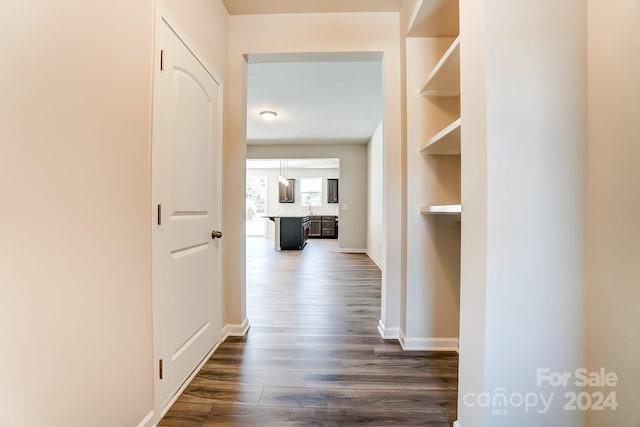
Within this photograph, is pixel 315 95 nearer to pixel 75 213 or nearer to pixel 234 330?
pixel 234 330

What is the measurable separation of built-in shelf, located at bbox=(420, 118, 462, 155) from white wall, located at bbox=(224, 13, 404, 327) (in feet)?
0.95

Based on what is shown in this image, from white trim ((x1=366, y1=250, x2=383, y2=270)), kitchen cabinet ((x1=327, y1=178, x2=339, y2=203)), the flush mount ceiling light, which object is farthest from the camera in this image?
kitchen cabinet ((x1=327, y1=178, x2=339, y2=203))

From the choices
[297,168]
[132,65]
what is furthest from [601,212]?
[297,168]

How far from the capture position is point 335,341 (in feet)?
7.18

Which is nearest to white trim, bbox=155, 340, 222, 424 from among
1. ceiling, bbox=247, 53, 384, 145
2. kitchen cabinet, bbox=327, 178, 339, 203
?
ceiling, bbox=247, 53, 384, 145

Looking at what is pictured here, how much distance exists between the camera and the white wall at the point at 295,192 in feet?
35.4

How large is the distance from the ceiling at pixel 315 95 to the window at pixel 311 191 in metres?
4.54

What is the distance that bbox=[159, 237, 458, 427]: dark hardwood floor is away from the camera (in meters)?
1.39

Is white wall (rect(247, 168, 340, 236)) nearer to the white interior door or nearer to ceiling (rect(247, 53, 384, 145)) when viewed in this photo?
ceiling (rect(247, 53, 384, 145))

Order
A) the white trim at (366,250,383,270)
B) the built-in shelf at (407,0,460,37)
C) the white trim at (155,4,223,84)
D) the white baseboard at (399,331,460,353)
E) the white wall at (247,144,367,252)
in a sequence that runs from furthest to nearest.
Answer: the white wall at (247,144,367,252)
the white trim at (366,250,383,270)
the white baseboard at (399,331,460,353)
the built-in shelf at (407,0,460,37)
the white trim at (155,4,223,84)

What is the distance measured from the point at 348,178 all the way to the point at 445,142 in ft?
16.7

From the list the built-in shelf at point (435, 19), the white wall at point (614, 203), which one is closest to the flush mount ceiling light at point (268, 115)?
the built-in shelf at point (435, 19)

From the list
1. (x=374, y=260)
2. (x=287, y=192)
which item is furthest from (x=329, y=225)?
(x=374, y=260)

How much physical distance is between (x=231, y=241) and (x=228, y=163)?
25.0 inches
